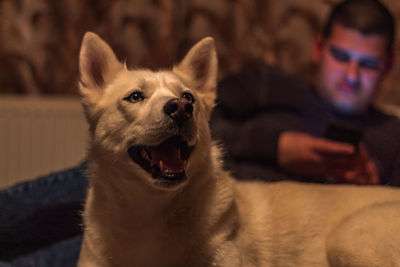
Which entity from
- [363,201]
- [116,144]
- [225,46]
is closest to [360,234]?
[363,201]

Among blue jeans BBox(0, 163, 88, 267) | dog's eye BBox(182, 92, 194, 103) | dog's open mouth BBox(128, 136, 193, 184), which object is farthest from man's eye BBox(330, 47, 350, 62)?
blue jeans BBox(0, 163, 88, 267)

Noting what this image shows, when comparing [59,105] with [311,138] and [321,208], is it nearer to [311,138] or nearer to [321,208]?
[311,138]

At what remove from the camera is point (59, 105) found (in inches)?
114

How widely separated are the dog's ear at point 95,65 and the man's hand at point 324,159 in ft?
2.77

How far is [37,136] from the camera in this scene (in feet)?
9.63

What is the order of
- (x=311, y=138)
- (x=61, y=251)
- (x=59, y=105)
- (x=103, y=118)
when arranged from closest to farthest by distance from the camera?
(x=103, y=118) → (x=61, y=251) → (x=311, y=138) → (x=59, y=105)

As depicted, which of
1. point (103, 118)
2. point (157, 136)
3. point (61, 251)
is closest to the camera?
point (157, 136)

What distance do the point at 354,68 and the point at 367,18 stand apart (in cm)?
21

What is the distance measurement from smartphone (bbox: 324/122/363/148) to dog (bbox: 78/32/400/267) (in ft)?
0.79

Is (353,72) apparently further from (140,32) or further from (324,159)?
(140,32)

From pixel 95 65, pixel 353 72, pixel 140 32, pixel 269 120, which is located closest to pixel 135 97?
pixel 95 65

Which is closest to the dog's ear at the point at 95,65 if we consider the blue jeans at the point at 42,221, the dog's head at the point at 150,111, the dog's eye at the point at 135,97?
the dog's head at the point at 150,111

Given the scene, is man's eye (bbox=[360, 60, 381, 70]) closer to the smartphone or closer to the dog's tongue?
the smartphone

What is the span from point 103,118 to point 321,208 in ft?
2.58
